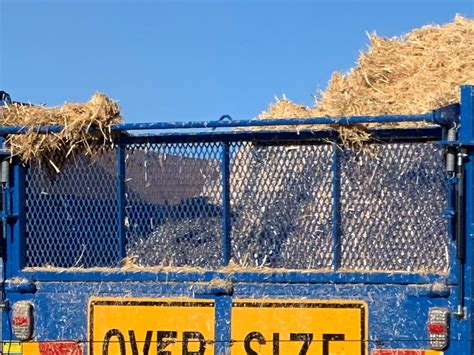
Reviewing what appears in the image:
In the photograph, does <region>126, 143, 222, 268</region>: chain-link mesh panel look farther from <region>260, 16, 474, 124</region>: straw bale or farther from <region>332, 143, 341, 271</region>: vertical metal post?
<region>260, 16, 474, 124</region>: straw bale

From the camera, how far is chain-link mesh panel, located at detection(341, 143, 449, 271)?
16.4ft

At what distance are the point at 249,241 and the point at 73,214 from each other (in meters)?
1.09

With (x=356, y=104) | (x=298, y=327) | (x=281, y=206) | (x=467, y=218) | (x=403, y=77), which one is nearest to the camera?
(x=467, y=218)

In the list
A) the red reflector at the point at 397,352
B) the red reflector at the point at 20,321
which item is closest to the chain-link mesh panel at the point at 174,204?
the red reflector at the point at 20,321

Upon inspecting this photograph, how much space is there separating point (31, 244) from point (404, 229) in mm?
2246

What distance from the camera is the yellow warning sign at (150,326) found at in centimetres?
523

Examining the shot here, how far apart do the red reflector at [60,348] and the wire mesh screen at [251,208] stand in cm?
47

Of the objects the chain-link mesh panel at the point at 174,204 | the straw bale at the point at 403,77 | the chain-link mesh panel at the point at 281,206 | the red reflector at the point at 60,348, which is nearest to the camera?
the chain-link mesh panel at the point at 281,206

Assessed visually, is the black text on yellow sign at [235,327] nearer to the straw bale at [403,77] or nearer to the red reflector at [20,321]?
the red reflector at [20,321]

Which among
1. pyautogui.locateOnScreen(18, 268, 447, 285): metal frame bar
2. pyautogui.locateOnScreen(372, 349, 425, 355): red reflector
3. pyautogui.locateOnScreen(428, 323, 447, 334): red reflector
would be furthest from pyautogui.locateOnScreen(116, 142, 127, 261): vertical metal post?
pyautogui.locateOnScreen(428, 323, 447, 334): red reflector

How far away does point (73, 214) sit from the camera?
219 inches

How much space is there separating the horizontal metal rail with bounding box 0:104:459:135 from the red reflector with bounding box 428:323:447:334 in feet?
3.47

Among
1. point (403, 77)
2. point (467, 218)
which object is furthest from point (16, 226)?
point (403, 77)

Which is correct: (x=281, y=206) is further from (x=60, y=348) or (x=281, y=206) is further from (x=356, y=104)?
(x=60, y=348)
